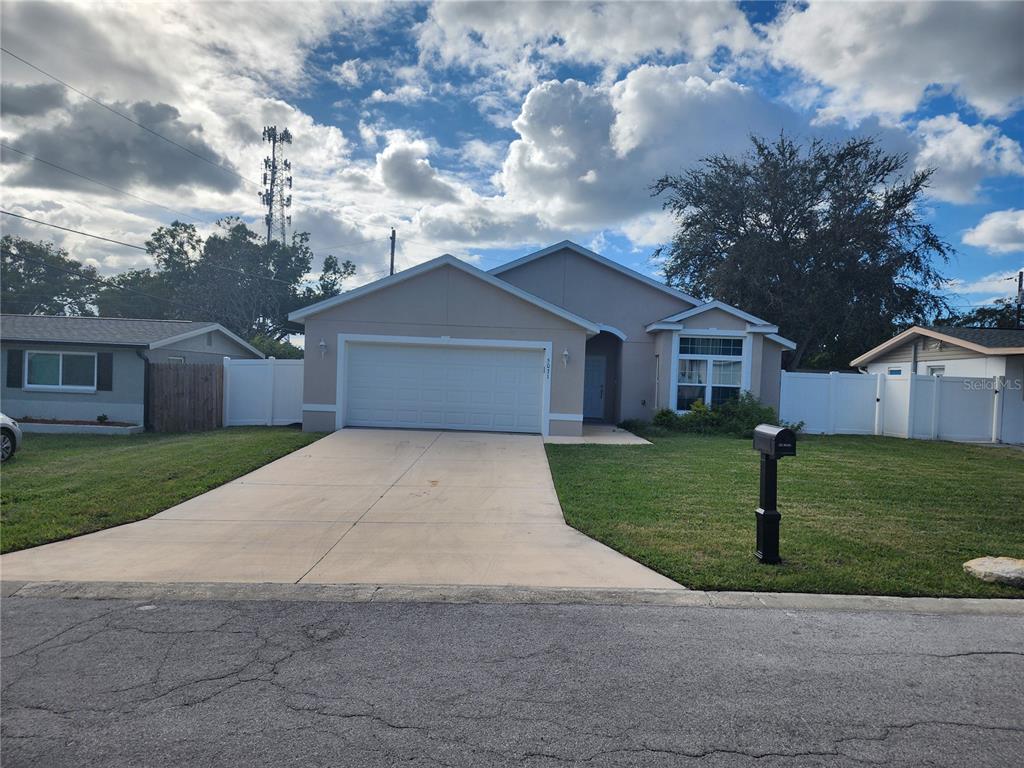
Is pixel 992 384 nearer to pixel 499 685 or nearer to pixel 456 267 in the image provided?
pixel 456 267

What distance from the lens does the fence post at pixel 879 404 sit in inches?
751

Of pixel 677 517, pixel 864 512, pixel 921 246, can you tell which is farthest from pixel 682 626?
pixel 921 246

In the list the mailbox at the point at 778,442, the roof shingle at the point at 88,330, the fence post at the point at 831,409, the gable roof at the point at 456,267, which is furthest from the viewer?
the fence post at the point at 831,409

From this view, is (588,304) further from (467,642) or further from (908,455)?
(467,642)

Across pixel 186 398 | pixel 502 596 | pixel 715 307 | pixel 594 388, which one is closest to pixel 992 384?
pixel 715 307

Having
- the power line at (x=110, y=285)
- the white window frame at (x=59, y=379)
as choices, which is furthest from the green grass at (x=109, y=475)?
the power line at (x=110, y=285)

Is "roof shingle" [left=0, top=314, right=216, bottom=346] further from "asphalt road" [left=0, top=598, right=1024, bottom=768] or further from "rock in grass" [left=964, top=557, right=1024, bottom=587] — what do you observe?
"rock in grass" [left=964, top=557, right=1024, bottom=587]

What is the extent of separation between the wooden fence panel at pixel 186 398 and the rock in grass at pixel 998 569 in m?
17.5

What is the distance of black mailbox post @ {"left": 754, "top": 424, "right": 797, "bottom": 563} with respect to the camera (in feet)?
19.6

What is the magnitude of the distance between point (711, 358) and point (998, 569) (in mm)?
13167

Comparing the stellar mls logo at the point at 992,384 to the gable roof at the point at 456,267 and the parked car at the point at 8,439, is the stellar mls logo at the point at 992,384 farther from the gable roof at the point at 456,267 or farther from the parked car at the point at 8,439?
the parked car at the point at 8,439

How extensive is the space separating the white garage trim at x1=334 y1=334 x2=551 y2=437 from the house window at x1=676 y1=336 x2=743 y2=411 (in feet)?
15.8

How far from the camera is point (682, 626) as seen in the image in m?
4.65

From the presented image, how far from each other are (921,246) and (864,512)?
82.9ft
